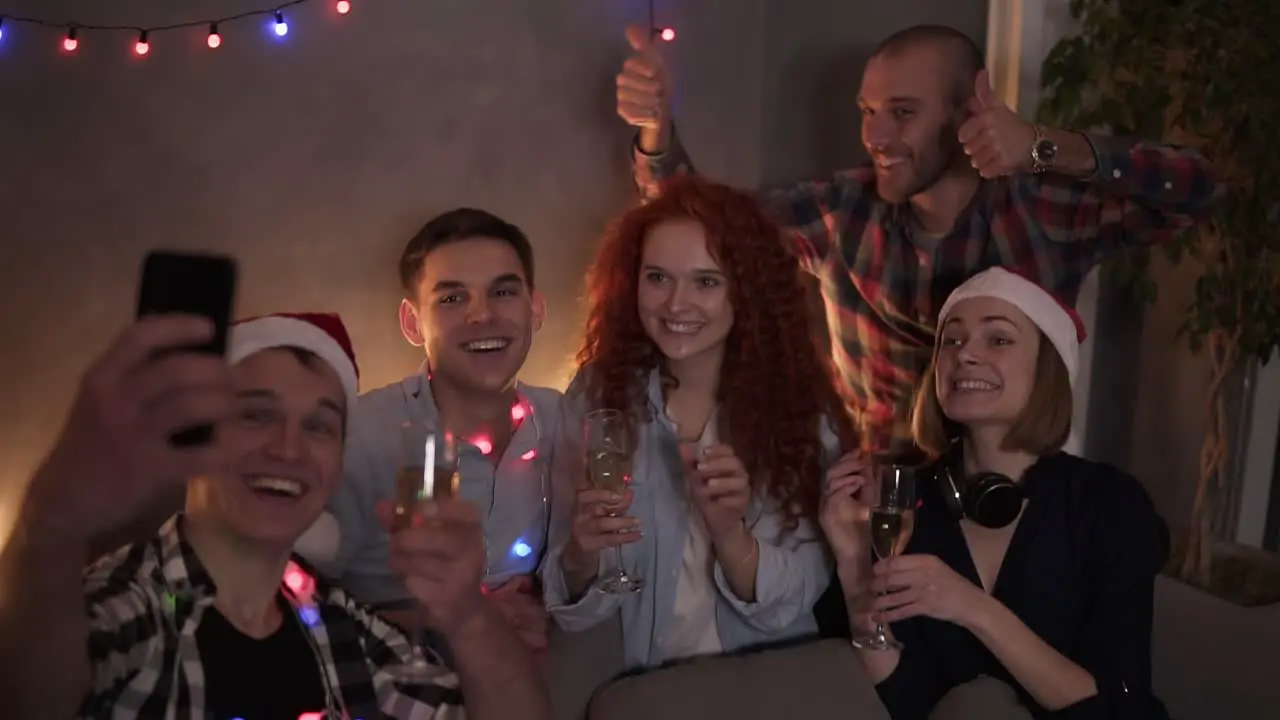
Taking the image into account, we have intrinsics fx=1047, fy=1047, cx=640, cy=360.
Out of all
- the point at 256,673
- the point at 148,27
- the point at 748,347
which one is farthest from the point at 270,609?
the point at 148,27

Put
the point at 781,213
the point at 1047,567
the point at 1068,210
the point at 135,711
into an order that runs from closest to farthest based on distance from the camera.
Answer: the point at 135,711 → the point at 1047,567 → the point at 1068,210 → the point at 781,213

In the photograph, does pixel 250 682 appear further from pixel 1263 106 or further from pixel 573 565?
pixel 1263 106

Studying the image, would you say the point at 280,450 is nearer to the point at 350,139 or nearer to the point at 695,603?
the point at 695,603

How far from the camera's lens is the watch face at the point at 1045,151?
211 cm

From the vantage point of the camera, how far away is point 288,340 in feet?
4.82

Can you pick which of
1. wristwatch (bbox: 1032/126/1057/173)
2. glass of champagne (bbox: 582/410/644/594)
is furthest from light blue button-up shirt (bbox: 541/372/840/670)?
wristwatch (bbox: 1032/126/1057/173)

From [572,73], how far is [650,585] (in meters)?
1.44

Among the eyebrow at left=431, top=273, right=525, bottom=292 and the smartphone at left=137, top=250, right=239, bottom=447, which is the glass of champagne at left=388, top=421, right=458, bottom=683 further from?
the eyebrow at left=431, top=273, right=525, bottom=292

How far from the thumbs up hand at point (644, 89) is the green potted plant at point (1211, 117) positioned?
894mm

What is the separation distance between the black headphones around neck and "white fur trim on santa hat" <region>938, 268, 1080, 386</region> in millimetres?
257

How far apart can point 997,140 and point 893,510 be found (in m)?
0.84

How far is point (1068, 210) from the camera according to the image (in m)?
2.32

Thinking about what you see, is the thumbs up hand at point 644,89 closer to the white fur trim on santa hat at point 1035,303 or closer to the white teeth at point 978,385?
the white fur trim on santa hat at point 1035,303

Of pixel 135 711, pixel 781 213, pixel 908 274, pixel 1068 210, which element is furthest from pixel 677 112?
pixel 135 711
